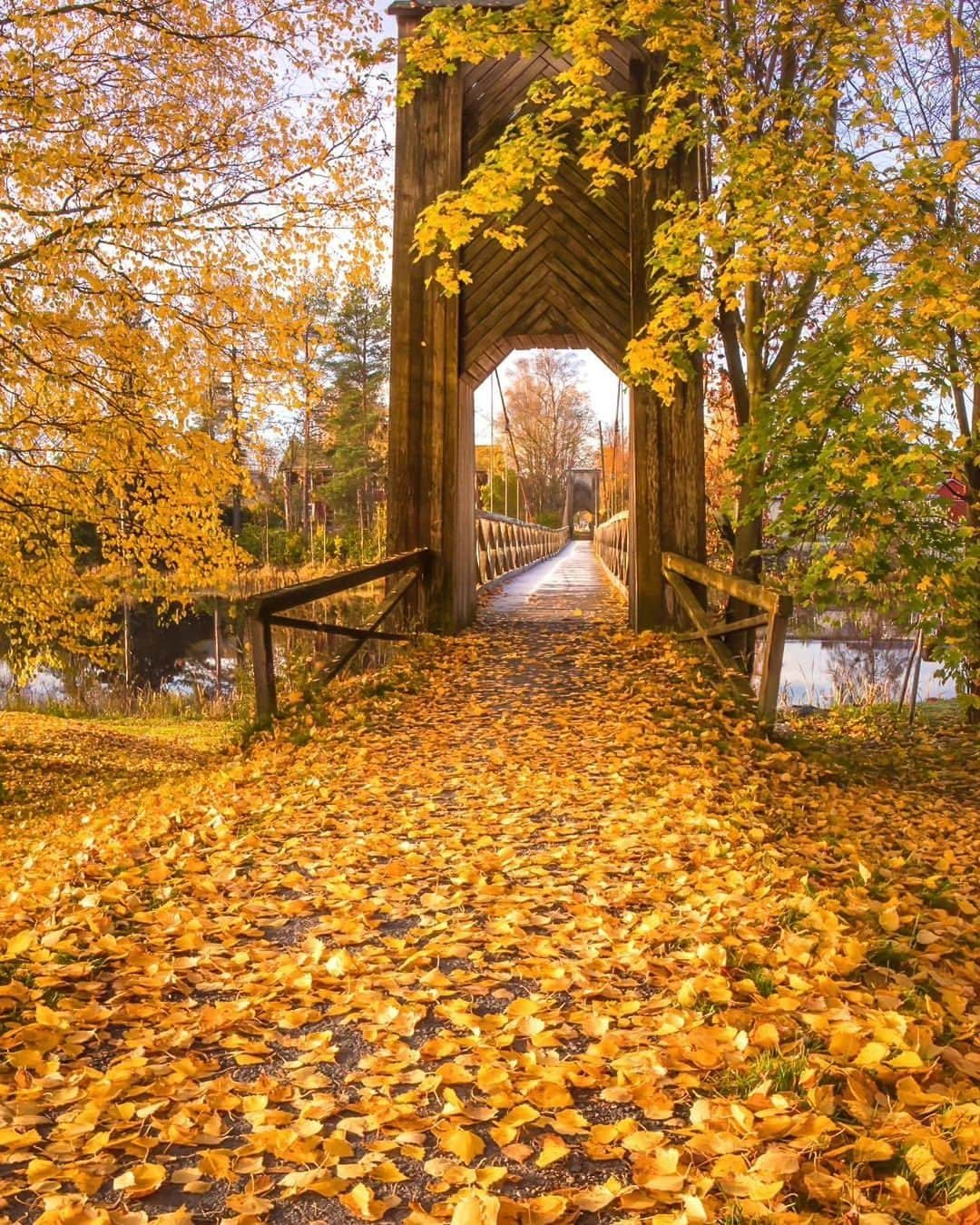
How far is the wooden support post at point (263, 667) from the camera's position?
602 cm

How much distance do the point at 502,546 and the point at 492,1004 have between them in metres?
14.5

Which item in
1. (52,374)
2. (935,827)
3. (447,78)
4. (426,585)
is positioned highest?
(447,78)

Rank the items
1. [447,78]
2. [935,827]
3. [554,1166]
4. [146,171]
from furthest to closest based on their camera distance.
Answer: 1. [447,78]
2. [146,171]
3. [935,827]
4. [554,1166]

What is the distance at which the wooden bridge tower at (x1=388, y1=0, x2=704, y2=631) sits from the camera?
8.91m

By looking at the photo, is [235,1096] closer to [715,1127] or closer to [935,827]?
[715,1127]

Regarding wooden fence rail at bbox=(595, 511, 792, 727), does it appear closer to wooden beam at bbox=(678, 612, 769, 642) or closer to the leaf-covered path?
wooden beam at bbox=(678, 612, 769, 642)

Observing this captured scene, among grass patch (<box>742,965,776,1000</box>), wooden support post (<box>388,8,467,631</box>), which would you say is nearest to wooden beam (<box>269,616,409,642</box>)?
wooden support post (<box>388,8,467,631</box>)

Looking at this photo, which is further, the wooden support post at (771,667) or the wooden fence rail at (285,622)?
the wooden fence rail at (285,622)

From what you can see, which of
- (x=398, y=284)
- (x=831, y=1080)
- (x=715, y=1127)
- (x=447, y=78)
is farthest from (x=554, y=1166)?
(x=447, y=78)

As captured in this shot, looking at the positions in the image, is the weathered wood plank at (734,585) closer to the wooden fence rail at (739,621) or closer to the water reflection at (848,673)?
the wooden fence rail at (739,621)

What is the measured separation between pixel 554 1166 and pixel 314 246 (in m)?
7.57

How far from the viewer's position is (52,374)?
22.9ft

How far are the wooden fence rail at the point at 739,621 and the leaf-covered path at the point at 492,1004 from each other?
0.88m

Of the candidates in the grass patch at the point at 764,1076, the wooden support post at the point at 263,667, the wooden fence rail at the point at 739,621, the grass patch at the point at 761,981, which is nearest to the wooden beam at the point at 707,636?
the wooden fence rail at the point at 739,621
